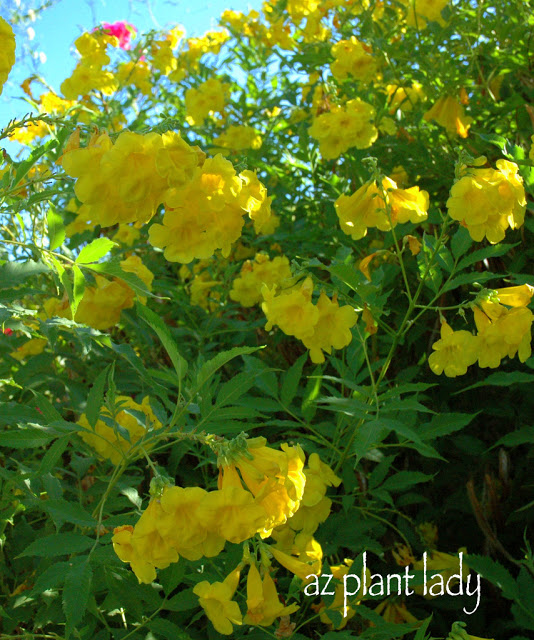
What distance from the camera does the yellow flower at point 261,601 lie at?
3.52 feet

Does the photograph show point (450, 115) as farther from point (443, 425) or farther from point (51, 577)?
point (51, 577)

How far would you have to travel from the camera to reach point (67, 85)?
2877 mm

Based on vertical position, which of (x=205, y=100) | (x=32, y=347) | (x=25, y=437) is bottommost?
(x=32, y=347)

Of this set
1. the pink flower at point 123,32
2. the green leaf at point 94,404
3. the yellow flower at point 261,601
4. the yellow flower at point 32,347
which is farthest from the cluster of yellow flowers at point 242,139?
the yellow flower at point 261,601

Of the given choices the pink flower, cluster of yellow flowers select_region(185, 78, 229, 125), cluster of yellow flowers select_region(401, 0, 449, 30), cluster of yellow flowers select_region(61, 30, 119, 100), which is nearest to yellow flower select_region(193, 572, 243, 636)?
cluster of yellow flowers select_region(401, 0, 449, 30)

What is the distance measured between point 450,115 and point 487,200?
40.5 inches

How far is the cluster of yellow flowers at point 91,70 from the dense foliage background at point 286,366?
12 mm

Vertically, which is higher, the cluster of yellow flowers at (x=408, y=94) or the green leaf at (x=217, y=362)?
the cluster of yellow flowers at (x=408, y=94)

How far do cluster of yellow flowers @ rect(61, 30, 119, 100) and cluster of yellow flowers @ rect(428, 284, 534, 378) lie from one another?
2153mm

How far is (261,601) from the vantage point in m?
1.08

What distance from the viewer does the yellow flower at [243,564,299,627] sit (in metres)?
1.07

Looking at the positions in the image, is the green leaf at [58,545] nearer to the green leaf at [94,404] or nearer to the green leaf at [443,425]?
the green leaf at [94,404]

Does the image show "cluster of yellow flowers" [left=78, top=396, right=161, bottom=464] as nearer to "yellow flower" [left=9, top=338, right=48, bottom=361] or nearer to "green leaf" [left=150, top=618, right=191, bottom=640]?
"green leaf" [left=150, top=618, right=191, bottom=640]

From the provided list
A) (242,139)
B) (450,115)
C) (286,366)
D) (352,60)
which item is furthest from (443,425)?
(242,139)
